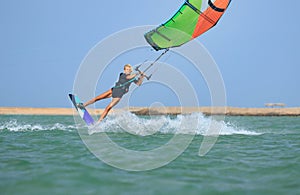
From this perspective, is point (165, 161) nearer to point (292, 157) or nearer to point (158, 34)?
point (292, 157)

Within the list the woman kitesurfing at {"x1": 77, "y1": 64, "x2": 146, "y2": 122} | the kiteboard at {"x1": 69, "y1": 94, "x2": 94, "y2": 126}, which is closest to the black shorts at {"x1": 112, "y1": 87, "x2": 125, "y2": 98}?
the woman kitesurfing at {"x1": 77, "y1": 64, "x2": 146, "y2": 122}

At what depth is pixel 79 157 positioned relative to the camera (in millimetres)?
6594

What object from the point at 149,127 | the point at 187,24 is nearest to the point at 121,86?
the point at 187,24

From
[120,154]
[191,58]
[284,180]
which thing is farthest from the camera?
[191,58]

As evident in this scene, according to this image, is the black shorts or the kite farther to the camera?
the black shorts

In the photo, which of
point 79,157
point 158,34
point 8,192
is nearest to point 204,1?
point 158,34

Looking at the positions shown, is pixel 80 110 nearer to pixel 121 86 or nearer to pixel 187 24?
pixel 121 86

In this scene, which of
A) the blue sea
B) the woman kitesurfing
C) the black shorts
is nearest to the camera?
the blue sea

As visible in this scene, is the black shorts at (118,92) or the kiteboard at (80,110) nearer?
the black shorts at (118,92)

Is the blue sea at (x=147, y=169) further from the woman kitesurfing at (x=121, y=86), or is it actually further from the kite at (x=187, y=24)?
the kite at (x=187, y=24)

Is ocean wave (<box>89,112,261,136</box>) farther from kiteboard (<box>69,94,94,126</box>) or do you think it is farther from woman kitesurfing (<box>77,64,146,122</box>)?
woman kitesurfing (<box>77,64,146,122</box>)

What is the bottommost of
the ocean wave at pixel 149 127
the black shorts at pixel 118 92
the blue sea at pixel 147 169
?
the ocean wave at pixel 149 127

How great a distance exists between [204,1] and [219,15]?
0.64 metres

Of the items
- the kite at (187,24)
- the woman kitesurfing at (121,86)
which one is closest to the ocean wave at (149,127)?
the woman kitesurfing at (121,86)
